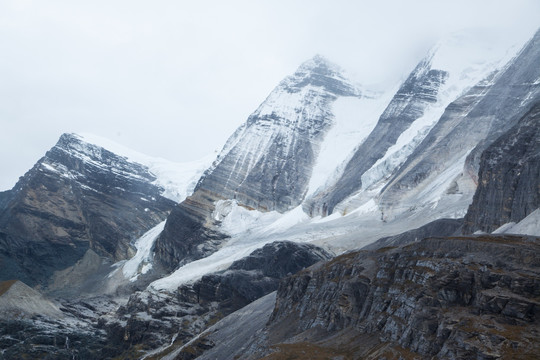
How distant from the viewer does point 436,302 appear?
183 feet

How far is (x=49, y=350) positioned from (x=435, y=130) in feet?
430

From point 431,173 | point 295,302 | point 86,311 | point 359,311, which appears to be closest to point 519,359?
point 359,311

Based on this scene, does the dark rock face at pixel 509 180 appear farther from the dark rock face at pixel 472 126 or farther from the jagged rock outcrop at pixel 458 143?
the dark rock face at pixel 472 126

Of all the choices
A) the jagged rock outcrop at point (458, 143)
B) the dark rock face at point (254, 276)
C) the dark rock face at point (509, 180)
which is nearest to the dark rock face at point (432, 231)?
the dark rock face at point (509, 180)

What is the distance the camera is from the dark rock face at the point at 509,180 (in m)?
92.1

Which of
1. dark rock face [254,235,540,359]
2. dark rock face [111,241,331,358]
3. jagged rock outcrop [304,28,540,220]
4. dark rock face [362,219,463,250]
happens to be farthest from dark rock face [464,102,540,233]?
dark rock face [111,241,331,358]

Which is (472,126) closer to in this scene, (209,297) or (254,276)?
(254,276)

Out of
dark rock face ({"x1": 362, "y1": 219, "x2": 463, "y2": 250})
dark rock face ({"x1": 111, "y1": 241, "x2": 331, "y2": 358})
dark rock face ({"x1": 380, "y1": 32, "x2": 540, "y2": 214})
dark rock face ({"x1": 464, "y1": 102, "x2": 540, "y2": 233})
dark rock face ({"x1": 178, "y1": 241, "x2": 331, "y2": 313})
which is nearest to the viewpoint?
dark rock face ({"x1": 464, "y1": 102, "x2": 540, "y2": 233})

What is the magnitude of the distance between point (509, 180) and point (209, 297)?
83.9 m

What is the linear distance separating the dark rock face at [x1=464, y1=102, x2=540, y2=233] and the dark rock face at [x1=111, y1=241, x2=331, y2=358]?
56265 millimetres

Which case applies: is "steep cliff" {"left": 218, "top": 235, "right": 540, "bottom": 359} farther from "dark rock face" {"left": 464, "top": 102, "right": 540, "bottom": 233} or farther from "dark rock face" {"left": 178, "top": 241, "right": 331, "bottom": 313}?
"dark rock face" {"left": 178, "top": 241, "right": 331, "bottom": 313}

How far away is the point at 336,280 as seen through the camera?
8019 centimetres

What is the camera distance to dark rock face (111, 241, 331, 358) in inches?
5605

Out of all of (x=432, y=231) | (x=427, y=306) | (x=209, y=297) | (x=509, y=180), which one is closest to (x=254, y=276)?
(x=209, y=297)
